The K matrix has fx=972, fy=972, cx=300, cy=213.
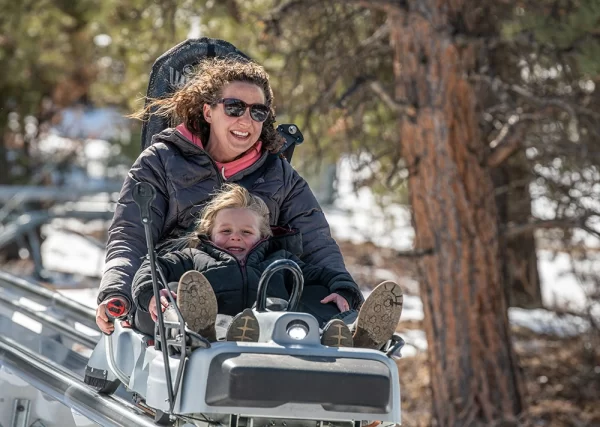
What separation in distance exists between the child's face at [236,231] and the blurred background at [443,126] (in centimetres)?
317

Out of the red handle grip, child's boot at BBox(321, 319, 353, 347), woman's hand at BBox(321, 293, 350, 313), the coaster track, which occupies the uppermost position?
woman's hand at BBox(321, 293, 350, 313)

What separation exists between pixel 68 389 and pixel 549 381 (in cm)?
656

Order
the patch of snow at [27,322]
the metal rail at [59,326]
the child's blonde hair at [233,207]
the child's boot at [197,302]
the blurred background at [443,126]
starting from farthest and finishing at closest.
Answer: the blurred background at [443,126]
the patch of snow at [27,322]
the metal rail at [59,326]
the child's blonde hair at [233,207]
the child's boot at [197,302]

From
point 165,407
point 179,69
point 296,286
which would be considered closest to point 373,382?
point 296,286

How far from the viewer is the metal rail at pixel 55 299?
5.68m

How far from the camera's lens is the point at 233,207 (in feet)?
12.4

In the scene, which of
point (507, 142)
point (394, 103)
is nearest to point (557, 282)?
point (507, 142)

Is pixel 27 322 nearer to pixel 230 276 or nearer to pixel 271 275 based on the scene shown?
pixel 230 276

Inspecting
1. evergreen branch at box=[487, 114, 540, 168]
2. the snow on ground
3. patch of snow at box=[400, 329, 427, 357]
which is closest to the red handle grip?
the snow on ground

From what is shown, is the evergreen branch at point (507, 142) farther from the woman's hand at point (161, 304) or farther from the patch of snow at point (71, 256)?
the patch of snow at point (71, 256)

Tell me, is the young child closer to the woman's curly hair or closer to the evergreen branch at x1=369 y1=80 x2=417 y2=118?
the woman's curly hair

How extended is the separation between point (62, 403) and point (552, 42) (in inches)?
162

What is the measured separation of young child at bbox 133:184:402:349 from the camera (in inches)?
125

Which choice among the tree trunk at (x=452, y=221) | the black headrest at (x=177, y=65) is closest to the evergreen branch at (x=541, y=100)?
the tree trunk at (x=452, y=221)
